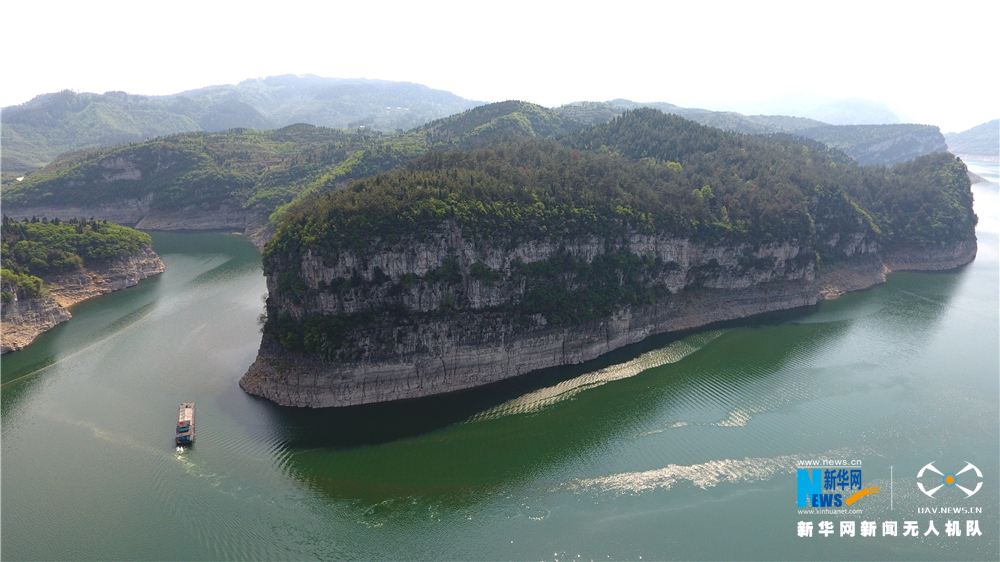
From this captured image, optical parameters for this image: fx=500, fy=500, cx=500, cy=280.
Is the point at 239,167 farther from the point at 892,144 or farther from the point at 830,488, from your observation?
the point at 892,144

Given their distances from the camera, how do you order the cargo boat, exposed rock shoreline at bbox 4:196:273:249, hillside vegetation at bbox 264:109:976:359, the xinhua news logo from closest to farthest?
the xinhua news logo → the cargo boat → hillside vegetation at bbox 264:109:976:359 → exposed rock shoreline at bbox 4:196:273:249

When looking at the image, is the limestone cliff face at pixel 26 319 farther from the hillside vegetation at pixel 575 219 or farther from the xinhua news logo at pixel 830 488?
the xinhua news logo at pixel 830 488

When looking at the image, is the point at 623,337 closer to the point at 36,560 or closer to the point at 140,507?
the point at 140,507

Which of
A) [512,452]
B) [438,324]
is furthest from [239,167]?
[512,452]

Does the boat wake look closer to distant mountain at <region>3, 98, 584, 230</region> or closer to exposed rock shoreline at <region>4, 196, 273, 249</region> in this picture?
distant mountain at <region>3, 98, 584, 230</region>

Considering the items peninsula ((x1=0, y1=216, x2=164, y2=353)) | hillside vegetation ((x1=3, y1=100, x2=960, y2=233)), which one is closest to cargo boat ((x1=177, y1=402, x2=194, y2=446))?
peninsula ((x1=0, y1=216, x2=164, y2=353))
